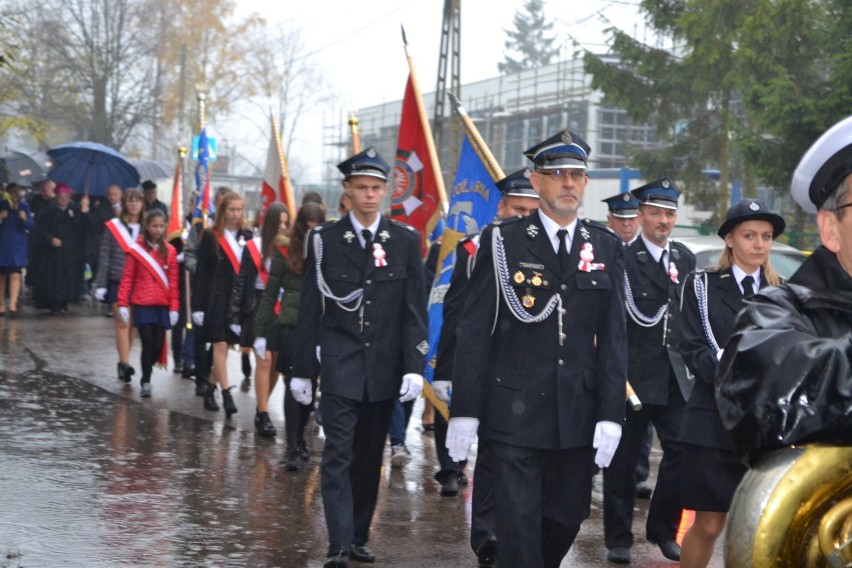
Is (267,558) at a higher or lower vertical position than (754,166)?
lower

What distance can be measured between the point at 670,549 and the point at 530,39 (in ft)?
272

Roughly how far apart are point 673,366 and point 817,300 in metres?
4.68

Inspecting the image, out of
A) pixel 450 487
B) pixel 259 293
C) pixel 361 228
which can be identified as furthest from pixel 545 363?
pixel 259 293

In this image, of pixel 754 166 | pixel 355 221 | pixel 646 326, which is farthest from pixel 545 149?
pixel 754 166

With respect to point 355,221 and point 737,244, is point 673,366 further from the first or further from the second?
point 355,221

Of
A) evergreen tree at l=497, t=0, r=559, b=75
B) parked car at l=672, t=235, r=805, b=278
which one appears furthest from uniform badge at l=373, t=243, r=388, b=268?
evergreen tree at l=497, t=0, r=559, b=75

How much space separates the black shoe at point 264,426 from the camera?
1022cm

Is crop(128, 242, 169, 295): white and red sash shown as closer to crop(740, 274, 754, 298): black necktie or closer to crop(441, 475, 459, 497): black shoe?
crop(441, 475, 459, 497): black shoe

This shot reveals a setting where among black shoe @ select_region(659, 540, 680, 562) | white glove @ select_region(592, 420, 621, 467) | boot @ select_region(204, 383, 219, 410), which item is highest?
white glove @ select_region(592, 420, 621, 467)

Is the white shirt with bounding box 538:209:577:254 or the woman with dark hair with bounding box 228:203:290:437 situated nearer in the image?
the white shirt with bounding box 538:209:577:254

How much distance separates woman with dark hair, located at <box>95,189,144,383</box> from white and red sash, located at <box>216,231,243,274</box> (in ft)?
5.91

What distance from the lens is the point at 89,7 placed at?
3809cm

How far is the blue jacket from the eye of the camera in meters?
19.0

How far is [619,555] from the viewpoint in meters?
6.73
